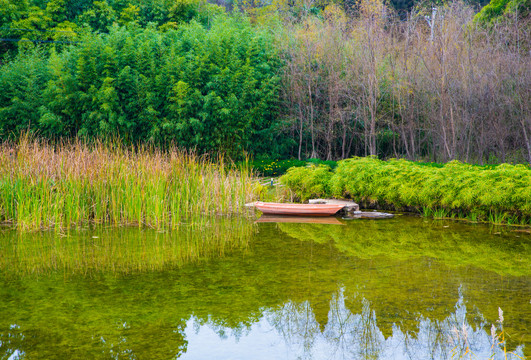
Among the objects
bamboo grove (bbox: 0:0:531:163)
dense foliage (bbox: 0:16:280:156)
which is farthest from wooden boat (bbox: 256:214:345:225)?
dense foliage (bbox: 0:16:280:156)

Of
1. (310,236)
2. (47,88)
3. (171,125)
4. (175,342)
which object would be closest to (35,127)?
(47,88)

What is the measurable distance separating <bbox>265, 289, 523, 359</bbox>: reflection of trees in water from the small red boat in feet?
14.4

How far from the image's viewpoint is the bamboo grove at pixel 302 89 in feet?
43.3

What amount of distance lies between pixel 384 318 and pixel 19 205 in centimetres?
516

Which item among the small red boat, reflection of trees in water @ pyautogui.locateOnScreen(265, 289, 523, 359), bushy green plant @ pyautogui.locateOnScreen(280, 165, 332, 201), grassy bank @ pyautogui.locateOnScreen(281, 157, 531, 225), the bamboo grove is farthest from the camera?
the bamboo grove

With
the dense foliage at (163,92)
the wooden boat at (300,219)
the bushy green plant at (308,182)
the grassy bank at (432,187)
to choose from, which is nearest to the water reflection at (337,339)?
the grassy bank at (432,187)

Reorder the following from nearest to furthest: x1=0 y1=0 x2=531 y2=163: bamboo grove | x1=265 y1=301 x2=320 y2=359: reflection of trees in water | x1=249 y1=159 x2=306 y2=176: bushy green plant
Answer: x1=265 y1=301 x2=320 y2=359: reflection of trees in water, x1=0 y1=0 x2=531 y2=163: bamboo grove, x1=249 y1=159 x2=306 y2=176: bushy green plant

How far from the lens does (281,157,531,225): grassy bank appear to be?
7.40m

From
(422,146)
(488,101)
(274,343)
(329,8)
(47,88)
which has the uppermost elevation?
(329,8)

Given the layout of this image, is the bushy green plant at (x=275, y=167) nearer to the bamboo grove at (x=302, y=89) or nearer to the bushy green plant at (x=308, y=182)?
the bamboo grove at (x=302, y=89)

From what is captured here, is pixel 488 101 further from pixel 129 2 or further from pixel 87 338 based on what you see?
pixel 129 2

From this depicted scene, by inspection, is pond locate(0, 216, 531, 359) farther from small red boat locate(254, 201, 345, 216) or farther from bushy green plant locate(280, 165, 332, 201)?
bushy green plant locate(280, 165, 332, 201)

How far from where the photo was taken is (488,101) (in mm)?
12977

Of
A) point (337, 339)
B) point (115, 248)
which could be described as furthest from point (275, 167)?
point (337, 339)
